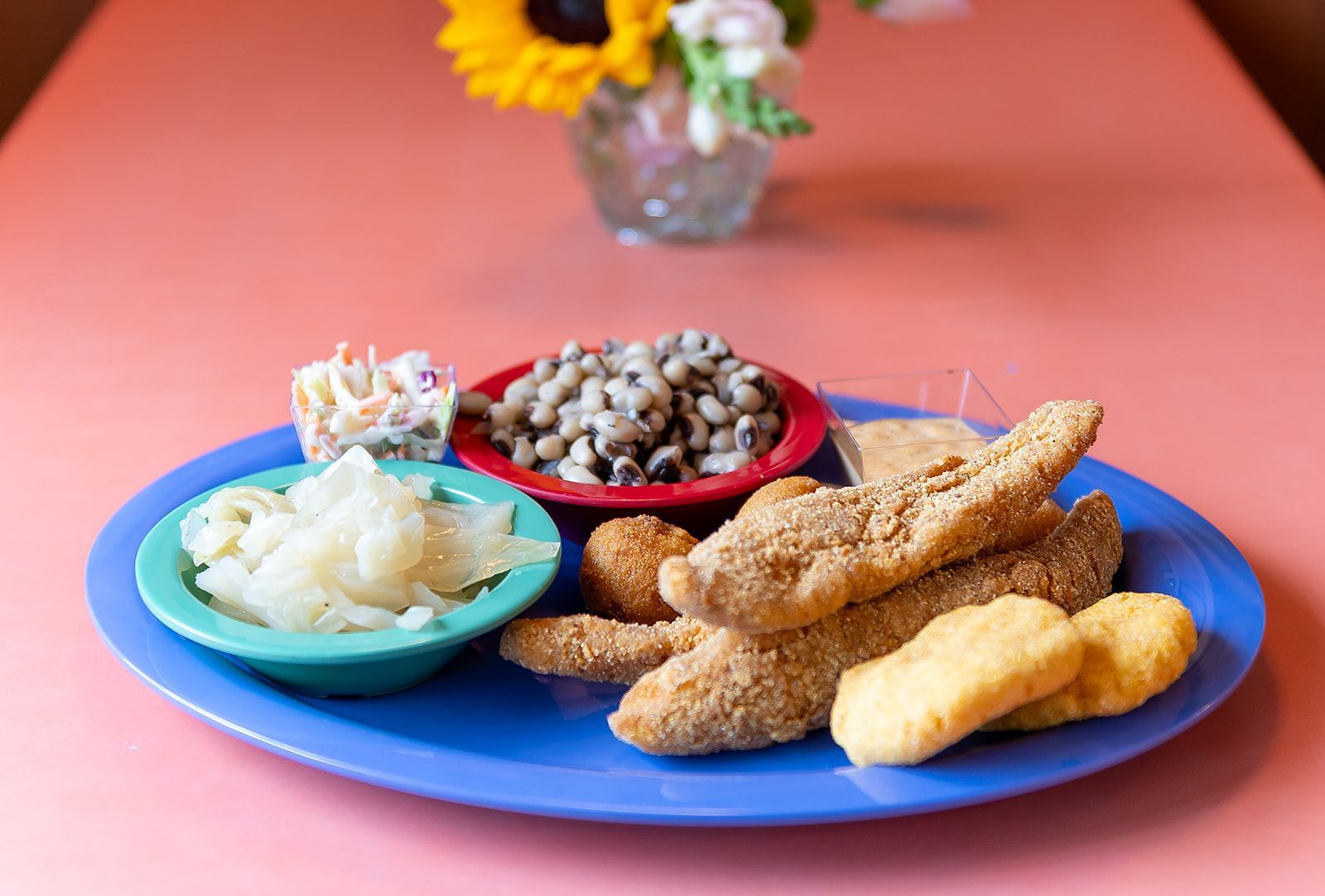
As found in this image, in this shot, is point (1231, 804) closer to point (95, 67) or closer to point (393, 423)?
point (393, 423)

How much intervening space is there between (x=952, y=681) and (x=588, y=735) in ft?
1.16

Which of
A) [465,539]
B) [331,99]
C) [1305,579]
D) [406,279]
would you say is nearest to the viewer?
[465,539]

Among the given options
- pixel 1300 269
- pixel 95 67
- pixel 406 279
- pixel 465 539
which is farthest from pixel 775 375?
pixel 95 67

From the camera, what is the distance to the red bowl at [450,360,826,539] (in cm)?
157

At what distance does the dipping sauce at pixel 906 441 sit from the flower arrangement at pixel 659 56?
471 mm

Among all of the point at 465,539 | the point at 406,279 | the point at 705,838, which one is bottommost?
the point at 406,279

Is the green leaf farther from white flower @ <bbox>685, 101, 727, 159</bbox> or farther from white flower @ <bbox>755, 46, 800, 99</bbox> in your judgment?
white flower @ <bbox>685, 101, 727, 159</bbox>

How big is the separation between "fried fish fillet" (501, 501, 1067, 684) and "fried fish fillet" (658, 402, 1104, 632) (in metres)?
0.10

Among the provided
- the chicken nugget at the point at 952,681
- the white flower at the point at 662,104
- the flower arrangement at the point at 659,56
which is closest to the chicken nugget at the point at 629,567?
the chicken nugget at the point at 952,681

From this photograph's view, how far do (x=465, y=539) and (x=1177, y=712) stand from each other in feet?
2.23

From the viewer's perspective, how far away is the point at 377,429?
1638 mm

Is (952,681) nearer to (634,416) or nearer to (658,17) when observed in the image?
(634,416)

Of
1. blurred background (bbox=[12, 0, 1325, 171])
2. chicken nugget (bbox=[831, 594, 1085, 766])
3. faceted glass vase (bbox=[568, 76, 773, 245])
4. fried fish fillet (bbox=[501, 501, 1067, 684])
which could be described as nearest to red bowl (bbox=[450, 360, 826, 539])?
fried fish fillet (bbox=[501, 501, 1067, 684])

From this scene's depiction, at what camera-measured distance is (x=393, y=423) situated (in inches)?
64.6
